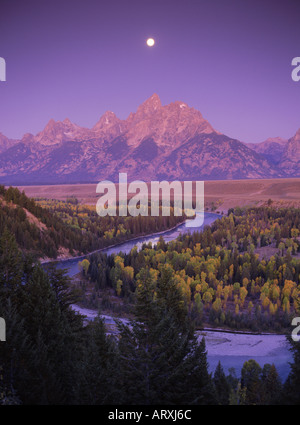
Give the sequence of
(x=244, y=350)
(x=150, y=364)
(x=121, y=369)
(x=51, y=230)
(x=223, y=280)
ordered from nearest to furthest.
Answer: (x=150, y=364) < (x=121, y=369) < (x=244, y=350) < (x=223, y=280) < (x=51, y=230)

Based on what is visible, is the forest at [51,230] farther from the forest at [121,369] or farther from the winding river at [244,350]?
the forest at [121,369]

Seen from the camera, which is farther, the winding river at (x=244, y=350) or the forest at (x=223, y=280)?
the forest at (x=223, y=280)

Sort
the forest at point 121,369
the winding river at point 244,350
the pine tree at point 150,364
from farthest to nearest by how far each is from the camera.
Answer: the winding river at point 244,350 < the forest at point 121,369 < the pine tree at point 150,364

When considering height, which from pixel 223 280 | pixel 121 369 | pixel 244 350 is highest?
pixel 121 369

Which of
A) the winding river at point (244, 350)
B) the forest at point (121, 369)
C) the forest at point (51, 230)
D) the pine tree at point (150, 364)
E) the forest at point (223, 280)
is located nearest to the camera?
the pine tree at point (150, 364)

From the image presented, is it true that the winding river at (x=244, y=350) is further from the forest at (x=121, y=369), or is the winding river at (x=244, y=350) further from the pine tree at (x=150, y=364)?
the pine tree at (x=150, y=364)

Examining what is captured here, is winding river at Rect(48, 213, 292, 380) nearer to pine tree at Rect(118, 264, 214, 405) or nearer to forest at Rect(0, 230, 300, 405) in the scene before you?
forest at Rect(0, 230, 300, 405)

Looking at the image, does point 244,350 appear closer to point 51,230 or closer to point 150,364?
point 150,364

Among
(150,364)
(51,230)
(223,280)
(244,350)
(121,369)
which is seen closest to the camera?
(150,364)

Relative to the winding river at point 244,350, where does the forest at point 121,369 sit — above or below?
above

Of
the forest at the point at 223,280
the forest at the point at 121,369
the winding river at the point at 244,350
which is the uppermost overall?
the forest at the point at 121,369

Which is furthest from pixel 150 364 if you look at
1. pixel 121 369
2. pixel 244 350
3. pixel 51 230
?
pixel 51 230

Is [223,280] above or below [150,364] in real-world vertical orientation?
below

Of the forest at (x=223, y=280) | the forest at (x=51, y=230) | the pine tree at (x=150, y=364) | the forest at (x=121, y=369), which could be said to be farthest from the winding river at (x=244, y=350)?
the forest at (x=51, y=230)
